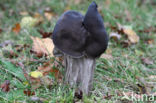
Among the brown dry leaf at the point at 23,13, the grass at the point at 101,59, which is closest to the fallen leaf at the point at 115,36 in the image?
the grass at the point at 101,59

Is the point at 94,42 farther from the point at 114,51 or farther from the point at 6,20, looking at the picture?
the point at 6,20

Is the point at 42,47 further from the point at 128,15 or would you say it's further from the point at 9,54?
the point at 128,15

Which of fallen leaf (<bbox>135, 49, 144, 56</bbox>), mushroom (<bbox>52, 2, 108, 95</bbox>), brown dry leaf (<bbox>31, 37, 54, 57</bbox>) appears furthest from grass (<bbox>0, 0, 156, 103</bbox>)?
mushroom (<bbox>52, 2, 108, 95</bbox>)

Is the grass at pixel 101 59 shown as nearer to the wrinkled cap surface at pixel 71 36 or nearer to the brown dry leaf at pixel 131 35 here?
the brown dry leaf at pixel 131 35

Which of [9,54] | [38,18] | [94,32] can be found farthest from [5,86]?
[38,18]

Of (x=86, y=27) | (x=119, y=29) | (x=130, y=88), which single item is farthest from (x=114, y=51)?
(x=86, y=27)

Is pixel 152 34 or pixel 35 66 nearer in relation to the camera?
pixel 35 66

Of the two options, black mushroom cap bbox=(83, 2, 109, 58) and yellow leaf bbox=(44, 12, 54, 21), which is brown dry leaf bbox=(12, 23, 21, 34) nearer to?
yellow leaf bbox=(44, 12, 54, 21)
